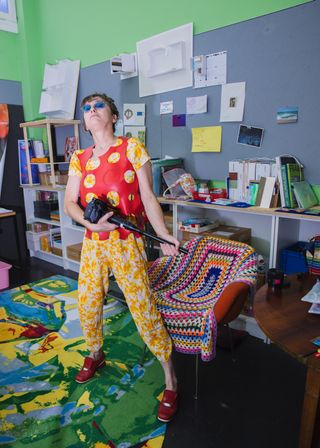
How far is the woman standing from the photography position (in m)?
1.54

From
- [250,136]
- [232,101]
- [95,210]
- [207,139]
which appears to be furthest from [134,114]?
Answer: [95,210]

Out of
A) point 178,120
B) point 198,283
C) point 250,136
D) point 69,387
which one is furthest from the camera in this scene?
point 178,120

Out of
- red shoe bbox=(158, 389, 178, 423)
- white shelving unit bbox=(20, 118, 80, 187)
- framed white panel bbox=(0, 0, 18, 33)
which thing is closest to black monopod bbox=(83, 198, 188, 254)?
red shoe bbox=(158, 389, 178, 423)

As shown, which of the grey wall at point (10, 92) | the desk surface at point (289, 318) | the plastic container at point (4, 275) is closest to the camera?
the desk surface at point (289, 318)

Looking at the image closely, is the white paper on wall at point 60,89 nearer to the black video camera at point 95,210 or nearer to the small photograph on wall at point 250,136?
the small photograph on wall at point 250,136

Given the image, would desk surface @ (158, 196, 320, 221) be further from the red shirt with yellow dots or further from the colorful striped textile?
the red shirt with yellow dots

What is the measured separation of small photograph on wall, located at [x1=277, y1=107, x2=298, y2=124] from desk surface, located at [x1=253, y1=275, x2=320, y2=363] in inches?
44.1

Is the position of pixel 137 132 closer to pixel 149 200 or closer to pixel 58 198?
pixel 58 198

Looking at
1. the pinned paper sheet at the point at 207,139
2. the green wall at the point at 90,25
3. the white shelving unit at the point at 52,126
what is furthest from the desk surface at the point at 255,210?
the white shelving unit at the point at 52,126

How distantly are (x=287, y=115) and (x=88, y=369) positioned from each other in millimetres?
1908

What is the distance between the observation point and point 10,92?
3.89 meters

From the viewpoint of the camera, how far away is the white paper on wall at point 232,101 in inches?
90.7

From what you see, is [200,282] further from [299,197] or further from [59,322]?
[59,322]

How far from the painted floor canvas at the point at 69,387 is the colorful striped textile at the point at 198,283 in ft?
1.27
